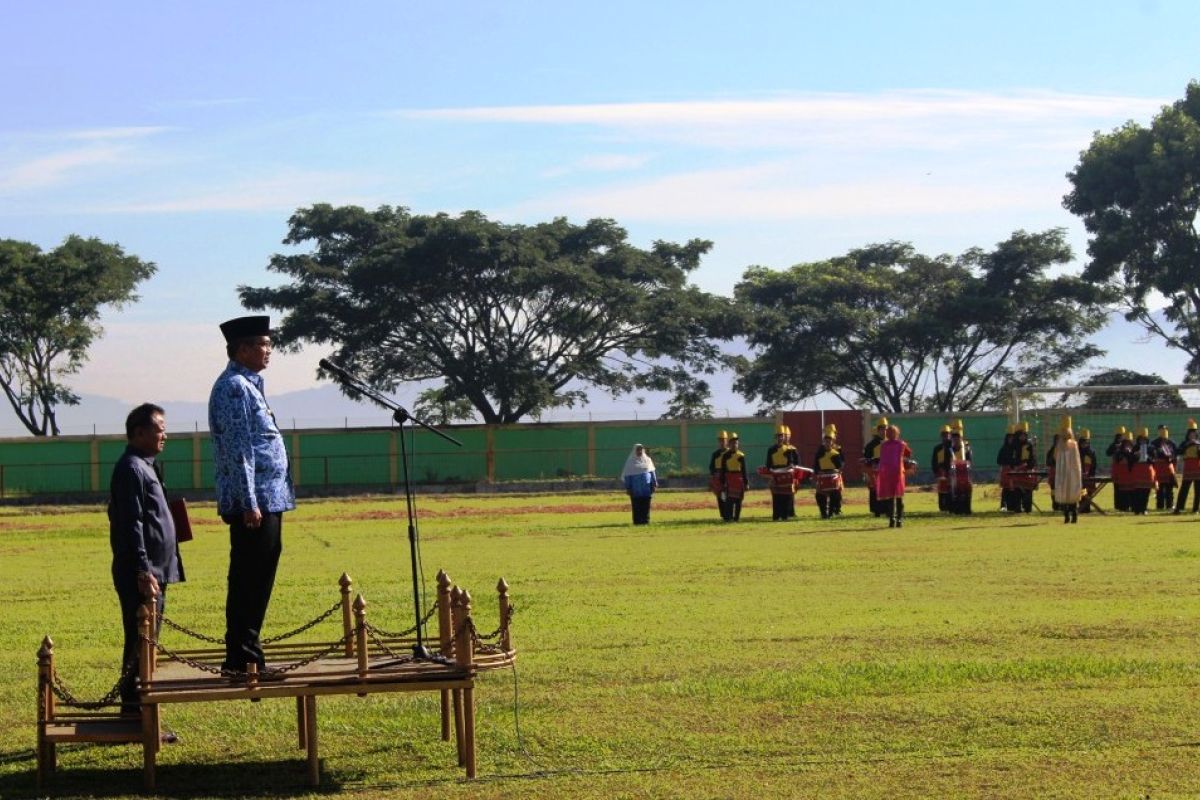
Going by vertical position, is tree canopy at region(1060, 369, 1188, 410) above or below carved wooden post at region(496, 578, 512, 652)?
above

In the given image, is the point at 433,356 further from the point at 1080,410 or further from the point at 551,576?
the point at 551,576

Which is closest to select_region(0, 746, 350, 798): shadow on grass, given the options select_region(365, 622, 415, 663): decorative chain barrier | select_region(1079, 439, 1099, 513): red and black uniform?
select_region(365, 622, 415, 663): decorative chain barrier

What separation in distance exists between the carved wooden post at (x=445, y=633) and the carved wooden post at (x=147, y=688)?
1.52 meters

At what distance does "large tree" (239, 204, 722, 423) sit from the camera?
62.1m

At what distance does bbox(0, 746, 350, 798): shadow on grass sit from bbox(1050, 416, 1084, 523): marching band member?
22.2 metres

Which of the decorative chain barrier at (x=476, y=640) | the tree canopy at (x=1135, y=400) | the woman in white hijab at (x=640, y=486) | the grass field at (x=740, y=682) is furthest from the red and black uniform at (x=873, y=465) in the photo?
the decorative chain barrier at (x=476, y=640)

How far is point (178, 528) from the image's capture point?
404 inches

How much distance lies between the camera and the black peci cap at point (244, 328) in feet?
30.0

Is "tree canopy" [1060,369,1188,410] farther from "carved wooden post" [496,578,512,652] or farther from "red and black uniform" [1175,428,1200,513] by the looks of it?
"carved wooden post" [496,578,512,652]

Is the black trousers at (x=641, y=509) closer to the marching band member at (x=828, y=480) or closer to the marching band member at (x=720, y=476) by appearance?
the marching band member at (x=720, y=476)

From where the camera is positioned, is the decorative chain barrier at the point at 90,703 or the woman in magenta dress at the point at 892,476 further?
the woman in magenta dress at the point at 892,476

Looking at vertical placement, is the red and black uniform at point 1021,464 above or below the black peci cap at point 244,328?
below

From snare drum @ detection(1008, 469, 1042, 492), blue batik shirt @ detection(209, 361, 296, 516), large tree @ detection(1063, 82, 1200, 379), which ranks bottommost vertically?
snare drum @ detection(1008, 469, 1042, 492)

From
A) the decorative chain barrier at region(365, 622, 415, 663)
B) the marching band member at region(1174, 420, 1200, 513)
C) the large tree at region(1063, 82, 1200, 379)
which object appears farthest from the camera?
the large tree at region(1063, 82, 1200, 379)
